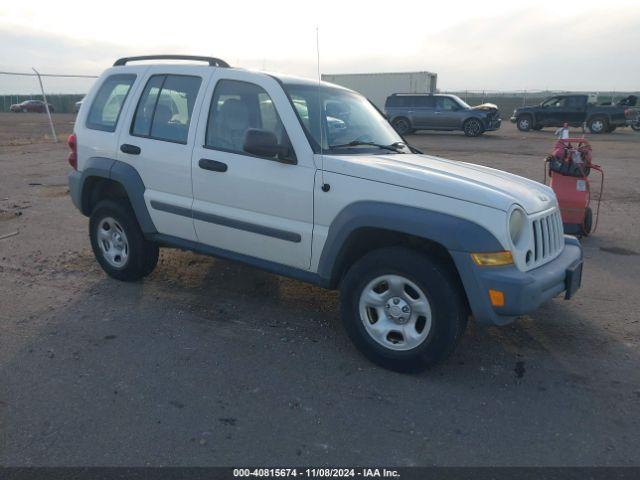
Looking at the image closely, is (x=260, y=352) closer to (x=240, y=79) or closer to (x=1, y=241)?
(x=240, y=79)

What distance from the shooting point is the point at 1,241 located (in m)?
6.85

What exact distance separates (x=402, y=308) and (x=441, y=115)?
23086 mm

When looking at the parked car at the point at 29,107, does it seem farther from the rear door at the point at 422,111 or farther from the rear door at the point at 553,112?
the rear door at the point at 553,112

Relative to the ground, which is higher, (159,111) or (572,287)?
(159,111)

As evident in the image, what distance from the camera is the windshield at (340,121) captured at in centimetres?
425

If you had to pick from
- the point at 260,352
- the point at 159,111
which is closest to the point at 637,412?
the point at 260,352

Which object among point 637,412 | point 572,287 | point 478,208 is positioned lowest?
point 637,412

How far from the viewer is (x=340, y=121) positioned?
179 inches

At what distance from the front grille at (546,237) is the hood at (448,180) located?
0.28ft

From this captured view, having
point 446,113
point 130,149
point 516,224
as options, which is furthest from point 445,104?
point 516,224

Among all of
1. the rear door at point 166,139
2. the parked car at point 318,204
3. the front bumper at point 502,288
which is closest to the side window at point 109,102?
the parked car at point 318,204

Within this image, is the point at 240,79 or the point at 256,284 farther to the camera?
the point at 256,284

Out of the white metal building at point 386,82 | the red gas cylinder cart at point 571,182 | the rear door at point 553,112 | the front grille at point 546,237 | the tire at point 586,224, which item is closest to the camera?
the front grille at point 546,237

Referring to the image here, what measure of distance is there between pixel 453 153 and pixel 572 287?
1492 cm
